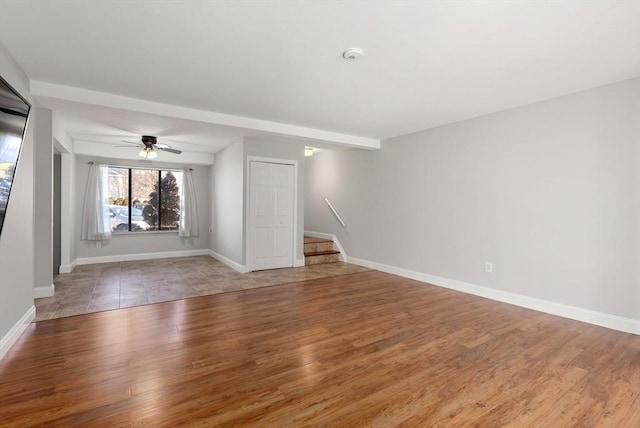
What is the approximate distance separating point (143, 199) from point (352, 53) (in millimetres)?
6381

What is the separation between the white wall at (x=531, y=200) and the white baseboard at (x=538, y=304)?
0.18 feet

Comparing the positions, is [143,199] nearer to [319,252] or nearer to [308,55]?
[319,252]

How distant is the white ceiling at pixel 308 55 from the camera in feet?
6.97

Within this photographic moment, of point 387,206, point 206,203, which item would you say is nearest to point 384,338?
point 387,206

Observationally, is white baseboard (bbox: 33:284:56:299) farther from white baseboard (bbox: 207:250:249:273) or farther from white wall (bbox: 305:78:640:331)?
white wall (bbox: 305:78:640:331)

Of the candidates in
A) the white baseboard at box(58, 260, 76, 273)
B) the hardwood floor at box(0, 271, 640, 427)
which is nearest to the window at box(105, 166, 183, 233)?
the white baseboard at box(58, 260, 76, 273)

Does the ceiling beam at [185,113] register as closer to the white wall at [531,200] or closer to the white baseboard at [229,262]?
the white wall at [531,200]

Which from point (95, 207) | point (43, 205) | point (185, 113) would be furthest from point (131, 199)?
point (185, 113)

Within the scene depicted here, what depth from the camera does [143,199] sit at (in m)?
7.19

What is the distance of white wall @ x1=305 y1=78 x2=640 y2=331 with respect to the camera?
10.6ft

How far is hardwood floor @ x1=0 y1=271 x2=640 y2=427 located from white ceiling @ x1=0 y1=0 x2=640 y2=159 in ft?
8.35

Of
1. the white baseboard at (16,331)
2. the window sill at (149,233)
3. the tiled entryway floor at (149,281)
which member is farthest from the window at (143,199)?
the white baseboard at (16,331)

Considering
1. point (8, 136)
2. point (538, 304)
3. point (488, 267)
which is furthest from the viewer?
point (488, 267)

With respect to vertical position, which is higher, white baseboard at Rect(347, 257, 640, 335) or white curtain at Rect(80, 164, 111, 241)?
white curtain at Rect(80, 164, 111, 241)
